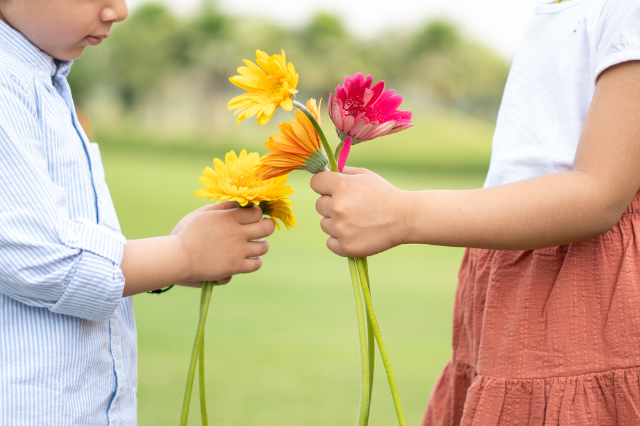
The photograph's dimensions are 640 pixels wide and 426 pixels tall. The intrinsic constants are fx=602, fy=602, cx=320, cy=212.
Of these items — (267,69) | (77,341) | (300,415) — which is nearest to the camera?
(267,69)

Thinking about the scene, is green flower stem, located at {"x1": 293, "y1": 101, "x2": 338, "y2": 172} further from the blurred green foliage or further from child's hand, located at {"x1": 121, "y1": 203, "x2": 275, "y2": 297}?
the blurred green foliage

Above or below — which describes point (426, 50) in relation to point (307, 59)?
above

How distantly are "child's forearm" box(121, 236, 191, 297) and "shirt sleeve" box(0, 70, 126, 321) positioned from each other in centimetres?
2

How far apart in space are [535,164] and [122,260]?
434 mm

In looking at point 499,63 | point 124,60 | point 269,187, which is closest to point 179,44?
point 124,60

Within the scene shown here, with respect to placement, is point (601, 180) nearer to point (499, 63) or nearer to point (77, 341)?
point (77, 341)

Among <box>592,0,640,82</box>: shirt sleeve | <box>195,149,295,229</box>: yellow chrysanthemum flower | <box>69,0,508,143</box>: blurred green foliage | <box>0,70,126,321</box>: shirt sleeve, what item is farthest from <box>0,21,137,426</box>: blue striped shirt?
<box>69,0,508,143</box>: blurred green foliage

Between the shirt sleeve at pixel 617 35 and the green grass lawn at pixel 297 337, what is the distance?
0.25 meters

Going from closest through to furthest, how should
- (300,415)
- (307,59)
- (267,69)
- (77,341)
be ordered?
(267,69) < (77,341) < (300,415) < (307,59)

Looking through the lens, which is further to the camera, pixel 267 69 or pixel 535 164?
pixel 535 164

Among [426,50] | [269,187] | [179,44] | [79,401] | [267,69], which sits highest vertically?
[426,50]

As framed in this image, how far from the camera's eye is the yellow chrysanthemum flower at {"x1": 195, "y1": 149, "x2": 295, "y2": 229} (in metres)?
0.58

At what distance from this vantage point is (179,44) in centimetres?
1275

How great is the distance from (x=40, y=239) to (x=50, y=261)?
0.07 feet
